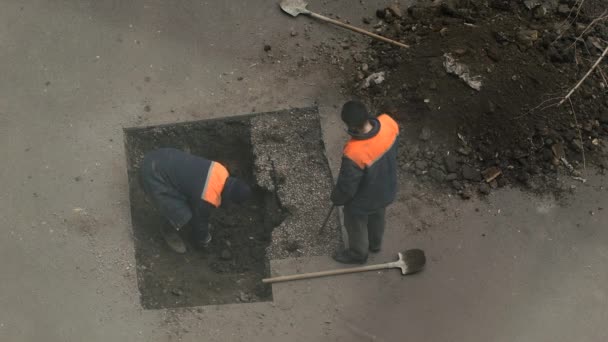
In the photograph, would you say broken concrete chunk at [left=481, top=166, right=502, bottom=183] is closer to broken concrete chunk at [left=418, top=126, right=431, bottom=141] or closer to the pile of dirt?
the pile of dirt

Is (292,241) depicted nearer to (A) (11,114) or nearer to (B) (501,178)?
(B) (501,178)

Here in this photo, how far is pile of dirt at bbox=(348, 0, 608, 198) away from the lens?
17.2 feet

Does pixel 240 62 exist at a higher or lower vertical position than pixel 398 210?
higher

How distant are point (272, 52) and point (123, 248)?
2.44m

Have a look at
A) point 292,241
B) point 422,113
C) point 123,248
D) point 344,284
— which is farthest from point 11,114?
point 422,113

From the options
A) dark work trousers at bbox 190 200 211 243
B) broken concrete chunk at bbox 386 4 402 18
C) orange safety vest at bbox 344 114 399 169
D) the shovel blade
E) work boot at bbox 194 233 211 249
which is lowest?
work boot at bbox 194 233 211 249

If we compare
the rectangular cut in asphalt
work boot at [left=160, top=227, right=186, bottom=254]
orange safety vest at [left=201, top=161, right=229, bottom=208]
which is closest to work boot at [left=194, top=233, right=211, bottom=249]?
work boot at [left=160, top=227, right=186, bottom=254]

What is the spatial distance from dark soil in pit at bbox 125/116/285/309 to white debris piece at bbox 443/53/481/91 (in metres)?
2.01

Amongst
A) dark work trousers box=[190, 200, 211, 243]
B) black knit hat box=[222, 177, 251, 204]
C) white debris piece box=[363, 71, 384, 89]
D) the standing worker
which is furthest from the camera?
white debris piece box=[363, 71, 384, 89]

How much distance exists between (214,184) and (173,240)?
1.07m

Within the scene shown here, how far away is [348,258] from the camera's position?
5.03 metres

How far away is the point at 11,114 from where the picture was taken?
18.0 feet

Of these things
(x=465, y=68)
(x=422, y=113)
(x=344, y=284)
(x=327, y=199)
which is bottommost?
(x=344, y=284)

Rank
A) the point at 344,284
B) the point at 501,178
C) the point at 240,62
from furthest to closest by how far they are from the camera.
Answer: the point at 240,62, the point at 501,178, the point at 344,284
